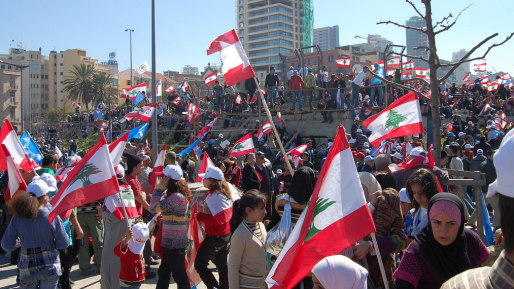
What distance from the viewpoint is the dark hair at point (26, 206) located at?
14.4 ft

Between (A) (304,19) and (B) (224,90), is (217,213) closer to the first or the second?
(B) (224,90)

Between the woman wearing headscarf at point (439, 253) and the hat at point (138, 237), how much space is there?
2676 mm

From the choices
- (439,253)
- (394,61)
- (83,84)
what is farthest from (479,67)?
(83,84)

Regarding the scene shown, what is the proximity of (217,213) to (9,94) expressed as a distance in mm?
73510

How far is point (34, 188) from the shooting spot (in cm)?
445

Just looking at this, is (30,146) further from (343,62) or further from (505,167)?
(343,62)

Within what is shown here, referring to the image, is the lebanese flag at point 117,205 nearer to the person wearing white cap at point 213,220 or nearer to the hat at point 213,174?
the person wearing white cap at point 213,220

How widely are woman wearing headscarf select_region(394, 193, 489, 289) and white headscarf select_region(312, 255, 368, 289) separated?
0.42 meters

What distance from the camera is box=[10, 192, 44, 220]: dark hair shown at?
4383 millimetres

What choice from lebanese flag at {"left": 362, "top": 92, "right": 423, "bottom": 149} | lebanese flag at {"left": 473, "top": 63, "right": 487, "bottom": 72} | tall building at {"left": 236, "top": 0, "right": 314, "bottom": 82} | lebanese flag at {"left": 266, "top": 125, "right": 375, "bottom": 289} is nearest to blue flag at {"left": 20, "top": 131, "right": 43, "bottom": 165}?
lebanese flag at {"left": 362, "top": 92, "right": 423, "bottom": 149}

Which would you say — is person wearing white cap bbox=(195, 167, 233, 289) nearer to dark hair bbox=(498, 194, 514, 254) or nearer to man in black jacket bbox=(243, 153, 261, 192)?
man in black jacket bbox=(243, 153, 261, 192)

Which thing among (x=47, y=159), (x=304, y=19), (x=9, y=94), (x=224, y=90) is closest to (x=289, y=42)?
(x=304, y=19)

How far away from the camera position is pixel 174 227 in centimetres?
489

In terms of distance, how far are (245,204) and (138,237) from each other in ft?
3.86
